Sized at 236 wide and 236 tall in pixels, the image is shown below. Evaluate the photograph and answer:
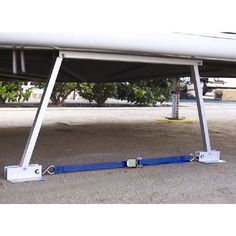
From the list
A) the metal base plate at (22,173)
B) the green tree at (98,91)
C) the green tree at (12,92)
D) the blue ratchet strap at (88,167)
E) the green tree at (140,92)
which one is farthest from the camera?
the green tree at (140,92)

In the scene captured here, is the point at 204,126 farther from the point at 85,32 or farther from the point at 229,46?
the point at 85,32

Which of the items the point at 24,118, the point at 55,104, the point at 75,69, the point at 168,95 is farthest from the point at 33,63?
the point at 168,95

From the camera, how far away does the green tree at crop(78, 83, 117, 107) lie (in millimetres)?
16125

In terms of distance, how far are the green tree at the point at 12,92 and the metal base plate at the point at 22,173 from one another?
9.87 m

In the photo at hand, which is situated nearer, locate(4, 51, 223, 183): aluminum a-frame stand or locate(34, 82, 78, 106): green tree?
locate(4, 51, 223, 183): aluminum a-frame stand

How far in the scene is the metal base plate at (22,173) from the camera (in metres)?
4.91

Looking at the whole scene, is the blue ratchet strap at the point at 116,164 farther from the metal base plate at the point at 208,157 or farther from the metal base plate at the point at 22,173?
the metal base plate at the point at 22,173

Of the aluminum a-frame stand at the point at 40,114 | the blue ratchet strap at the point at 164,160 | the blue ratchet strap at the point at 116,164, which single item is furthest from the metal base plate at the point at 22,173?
the blue ratchet strap at the point at 164,160

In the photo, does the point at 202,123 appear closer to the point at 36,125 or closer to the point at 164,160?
the point at 164,160

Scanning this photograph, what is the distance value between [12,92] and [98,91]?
3.18 meters

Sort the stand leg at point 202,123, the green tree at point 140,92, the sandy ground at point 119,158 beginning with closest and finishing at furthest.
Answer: the sandy ground at point 119,158
the stand leg at point 202,123
the green tree at point 140,92

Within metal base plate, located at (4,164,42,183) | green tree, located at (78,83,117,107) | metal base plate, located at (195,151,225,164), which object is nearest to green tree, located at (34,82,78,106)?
green tree, located at (78,83,117,107)

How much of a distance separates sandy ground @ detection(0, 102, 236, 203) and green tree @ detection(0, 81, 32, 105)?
339cm

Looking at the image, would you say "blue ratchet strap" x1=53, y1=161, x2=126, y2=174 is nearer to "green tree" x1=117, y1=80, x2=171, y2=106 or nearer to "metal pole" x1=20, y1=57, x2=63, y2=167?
"metal pole" x1=20, y1=57, x2=63, y2=167
